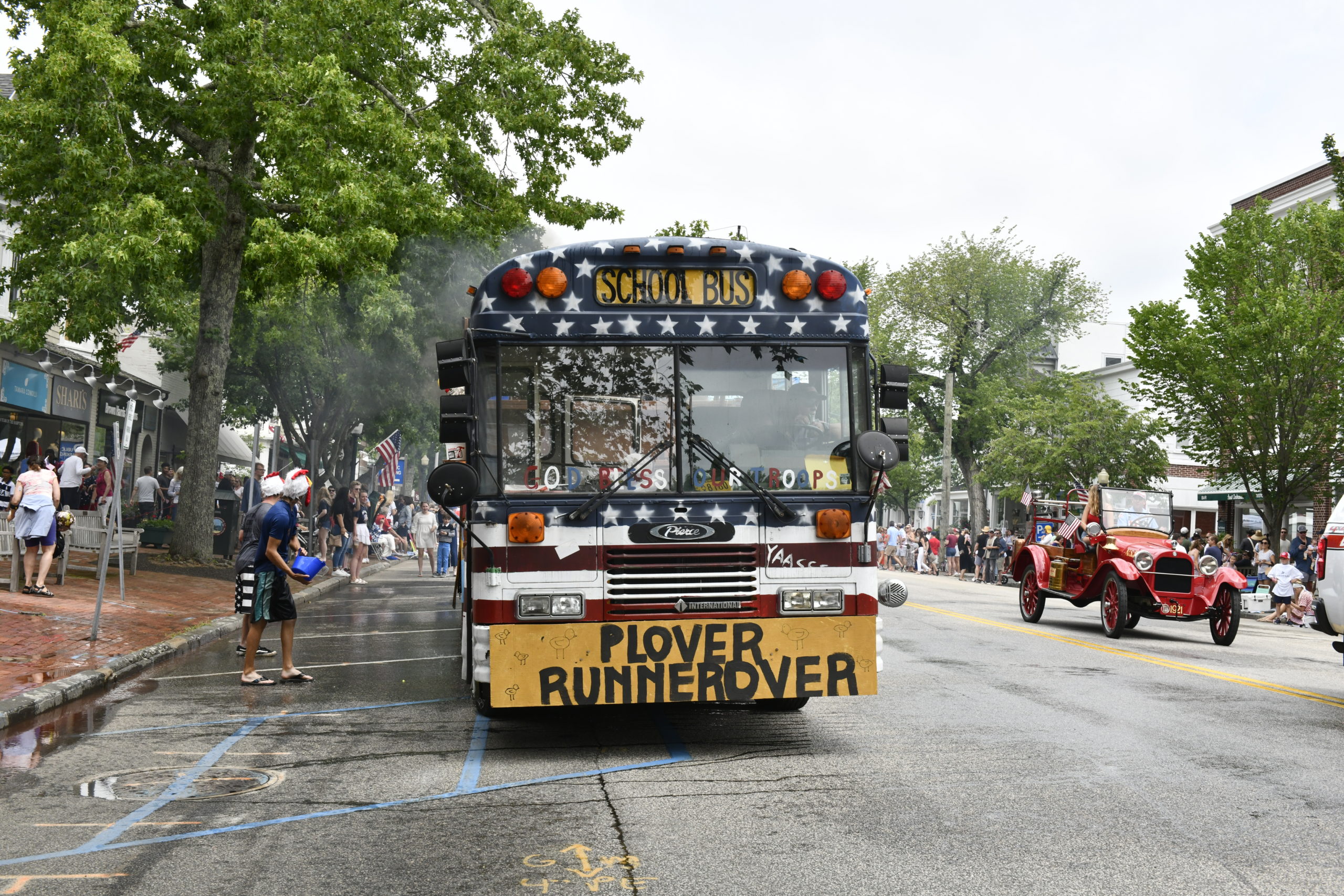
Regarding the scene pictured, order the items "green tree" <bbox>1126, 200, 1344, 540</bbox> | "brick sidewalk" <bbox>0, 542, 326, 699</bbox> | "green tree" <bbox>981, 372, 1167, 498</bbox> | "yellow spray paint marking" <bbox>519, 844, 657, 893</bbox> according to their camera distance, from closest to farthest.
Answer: "yellow spray paint marking" <bbox>519, 844, 657, 893</bbox>
"brick sidewalk" <bbox>0, 542, 326, 699</bbox>
"green tree" <bbox>1126, 200, 1344, 540</bbox>
"green tree" <bbox>981, 372, 1167, 498</bbox>

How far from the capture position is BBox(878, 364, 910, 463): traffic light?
25.7 ft

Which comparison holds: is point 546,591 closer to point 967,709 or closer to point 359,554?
point 967,709

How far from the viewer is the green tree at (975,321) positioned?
2333 inches

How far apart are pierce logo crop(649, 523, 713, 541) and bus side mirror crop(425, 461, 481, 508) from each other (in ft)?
3.55

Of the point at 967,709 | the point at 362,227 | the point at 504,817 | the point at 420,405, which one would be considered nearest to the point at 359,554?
the point at 362,227

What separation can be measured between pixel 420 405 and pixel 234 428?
11.6 m

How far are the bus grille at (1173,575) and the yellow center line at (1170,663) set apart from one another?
4.83 ft

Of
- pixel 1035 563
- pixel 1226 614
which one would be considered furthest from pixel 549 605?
pixel 1035 563

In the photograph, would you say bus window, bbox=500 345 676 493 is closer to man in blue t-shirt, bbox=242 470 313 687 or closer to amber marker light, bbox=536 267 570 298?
amber marker light, bbox=536 267 570 298

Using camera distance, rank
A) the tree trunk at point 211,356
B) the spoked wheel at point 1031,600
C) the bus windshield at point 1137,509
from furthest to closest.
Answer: the tree trunk at point 211,356 → the bus windshield at point 1137,509 → the spoked wheel at point 1031,600

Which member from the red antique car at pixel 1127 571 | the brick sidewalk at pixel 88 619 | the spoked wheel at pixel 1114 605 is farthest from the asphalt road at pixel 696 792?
the red antique car at pixel 1127 571

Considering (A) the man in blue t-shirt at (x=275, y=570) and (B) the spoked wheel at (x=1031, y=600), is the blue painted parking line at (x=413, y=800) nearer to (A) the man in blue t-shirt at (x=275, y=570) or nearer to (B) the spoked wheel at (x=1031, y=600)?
(A) the man in blue t-shirt at (x=275, y=570)

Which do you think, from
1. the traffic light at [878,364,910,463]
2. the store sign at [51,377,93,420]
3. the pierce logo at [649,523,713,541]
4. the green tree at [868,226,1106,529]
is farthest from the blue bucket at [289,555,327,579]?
the green tree at [868,226,1106,529]

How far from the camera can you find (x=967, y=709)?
9.59 meters
